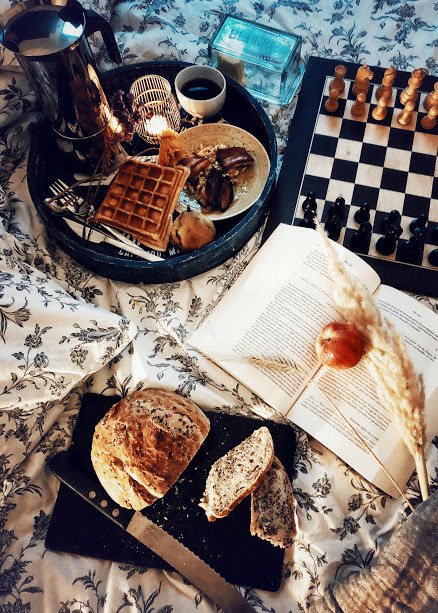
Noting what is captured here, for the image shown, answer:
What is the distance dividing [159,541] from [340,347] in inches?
22.9

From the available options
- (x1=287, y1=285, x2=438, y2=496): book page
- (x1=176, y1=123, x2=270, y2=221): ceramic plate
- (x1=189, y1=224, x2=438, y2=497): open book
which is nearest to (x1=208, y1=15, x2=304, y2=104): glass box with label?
(x1=176, y1=123, x2=270, y2=221): ceramic plate

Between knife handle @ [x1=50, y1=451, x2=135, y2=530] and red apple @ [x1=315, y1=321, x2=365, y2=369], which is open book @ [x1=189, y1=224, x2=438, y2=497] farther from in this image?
knife handle @ [x1=50, y1=451, x2=135, y2=530]

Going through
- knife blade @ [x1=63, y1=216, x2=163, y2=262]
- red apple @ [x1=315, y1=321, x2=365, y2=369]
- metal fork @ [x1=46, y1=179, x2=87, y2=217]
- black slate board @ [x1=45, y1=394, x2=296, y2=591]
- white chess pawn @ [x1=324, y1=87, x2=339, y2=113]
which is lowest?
black slate board @ [x1=45, y1=394, x2=296, y2=591]

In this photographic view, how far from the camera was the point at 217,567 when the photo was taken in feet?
3.40

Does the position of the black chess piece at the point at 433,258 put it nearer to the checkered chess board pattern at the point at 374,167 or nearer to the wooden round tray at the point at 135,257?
the checkered chess board pattern at the point at 374,167

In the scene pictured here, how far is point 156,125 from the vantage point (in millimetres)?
1312

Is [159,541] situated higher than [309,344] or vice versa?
[309,344]

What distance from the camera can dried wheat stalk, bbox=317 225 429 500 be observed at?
984mm

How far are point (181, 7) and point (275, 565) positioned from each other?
5.50 ft

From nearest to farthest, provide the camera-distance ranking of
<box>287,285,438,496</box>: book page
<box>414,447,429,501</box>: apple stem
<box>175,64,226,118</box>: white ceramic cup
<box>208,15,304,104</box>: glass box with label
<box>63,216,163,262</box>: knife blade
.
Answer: <box>414,447,429,501</box>: apple stem
<box>287,285,438,496</box>: book page
<box>63,216,163,262</box>: knife blade
<box>175,64,226,118</box>: white ceramic cup
<box>208,15,304,104</box>: glass box with label

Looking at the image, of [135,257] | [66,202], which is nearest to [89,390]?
[135,257]

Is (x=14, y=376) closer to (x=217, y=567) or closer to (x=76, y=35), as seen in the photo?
(x=217, y=567)

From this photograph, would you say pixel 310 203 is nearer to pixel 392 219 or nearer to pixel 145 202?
pixel 392 219

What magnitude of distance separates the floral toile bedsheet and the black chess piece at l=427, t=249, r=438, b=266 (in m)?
0.10
